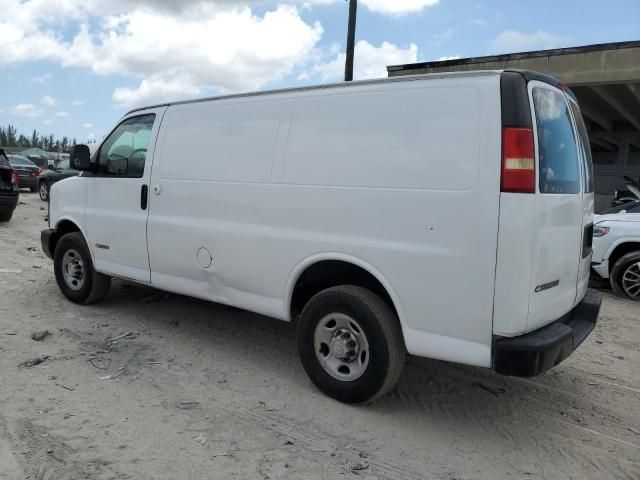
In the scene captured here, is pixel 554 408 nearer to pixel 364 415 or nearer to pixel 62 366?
pixel 364 415

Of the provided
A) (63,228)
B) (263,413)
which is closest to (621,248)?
(263,413)

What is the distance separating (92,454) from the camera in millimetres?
2932

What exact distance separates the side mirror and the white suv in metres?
6.61

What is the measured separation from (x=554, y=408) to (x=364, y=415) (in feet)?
4.53

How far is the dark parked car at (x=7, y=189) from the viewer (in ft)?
37.5

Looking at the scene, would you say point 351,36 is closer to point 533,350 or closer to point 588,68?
point 588,68

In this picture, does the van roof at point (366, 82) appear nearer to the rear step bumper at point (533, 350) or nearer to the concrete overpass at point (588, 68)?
the rear step bumper at point (533, 350)

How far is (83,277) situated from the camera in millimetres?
5602

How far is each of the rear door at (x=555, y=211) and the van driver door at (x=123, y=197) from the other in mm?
3294

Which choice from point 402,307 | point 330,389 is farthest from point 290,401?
point 402,307

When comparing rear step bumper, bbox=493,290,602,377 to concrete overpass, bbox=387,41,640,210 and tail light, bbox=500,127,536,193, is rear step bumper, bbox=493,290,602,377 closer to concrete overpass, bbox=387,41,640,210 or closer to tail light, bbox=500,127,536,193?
tail light, bbox=500,127,536,193

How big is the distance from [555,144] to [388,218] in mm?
1083

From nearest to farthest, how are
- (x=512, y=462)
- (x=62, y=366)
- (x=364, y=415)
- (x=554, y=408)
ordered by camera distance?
(x=512, y=462)
(x=364, y=415)
(x=554, y=408)
(x=62, y=366)

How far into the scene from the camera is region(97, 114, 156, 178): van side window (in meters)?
4.91
